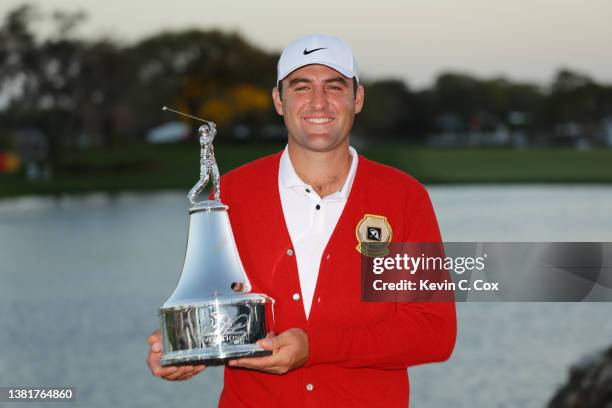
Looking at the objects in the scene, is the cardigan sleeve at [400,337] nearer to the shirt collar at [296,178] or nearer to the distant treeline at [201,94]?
the shirt collar at [296,178]

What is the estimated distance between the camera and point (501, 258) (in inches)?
198

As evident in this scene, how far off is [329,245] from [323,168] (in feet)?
0.80

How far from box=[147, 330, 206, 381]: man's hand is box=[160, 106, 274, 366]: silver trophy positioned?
6 cm

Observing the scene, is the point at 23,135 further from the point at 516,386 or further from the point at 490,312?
the point at 516,386

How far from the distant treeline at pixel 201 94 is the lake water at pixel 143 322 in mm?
40721

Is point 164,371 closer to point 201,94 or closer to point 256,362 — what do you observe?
point 256,362

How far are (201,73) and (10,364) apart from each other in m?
96.6

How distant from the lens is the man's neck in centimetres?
339

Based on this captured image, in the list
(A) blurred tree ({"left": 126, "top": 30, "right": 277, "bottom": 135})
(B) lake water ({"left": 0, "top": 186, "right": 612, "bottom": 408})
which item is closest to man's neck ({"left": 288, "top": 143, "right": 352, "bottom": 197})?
(B) lake water ({"left": 0, "top": 186, "right": 612, "bottom": 408})

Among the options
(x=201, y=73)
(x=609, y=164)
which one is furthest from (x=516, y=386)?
(x=201, y=73)

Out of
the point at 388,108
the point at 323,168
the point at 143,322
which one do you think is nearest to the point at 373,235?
the point at 323,168
